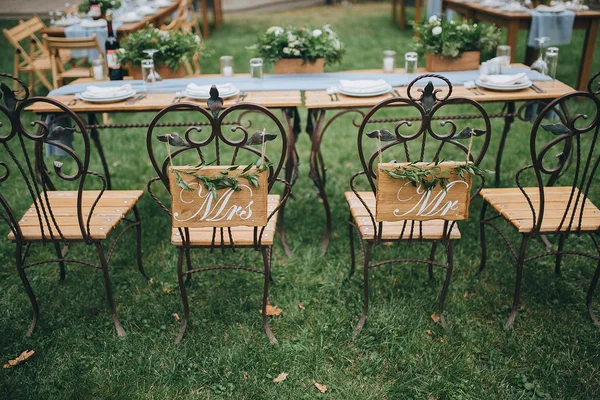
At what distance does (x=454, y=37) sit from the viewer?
329cm

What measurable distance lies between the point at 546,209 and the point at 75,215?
7.08 ft

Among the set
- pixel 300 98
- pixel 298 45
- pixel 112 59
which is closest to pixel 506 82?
pixel 300 98

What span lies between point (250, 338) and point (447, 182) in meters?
1.11

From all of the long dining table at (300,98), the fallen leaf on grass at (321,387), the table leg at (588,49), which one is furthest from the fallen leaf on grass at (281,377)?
the table leg at (588,49)

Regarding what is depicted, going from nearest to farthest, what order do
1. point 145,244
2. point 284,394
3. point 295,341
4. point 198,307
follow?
point 284,394 → point 295,341 → point 198,307 → point 145,244

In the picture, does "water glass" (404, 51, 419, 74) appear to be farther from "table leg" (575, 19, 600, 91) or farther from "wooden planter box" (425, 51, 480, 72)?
"table leg" (575, 19, 600, 91)

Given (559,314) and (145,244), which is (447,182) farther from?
(145,244)

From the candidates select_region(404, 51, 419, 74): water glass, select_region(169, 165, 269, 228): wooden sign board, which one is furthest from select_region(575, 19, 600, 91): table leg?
select_region(169, 165, 269, 228): wooden sign board

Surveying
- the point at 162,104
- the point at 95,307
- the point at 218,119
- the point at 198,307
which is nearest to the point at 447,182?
the point at 218,119

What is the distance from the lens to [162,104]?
281 centimetres

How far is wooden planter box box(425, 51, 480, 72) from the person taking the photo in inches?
133

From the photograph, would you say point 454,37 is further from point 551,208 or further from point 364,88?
point 551,208

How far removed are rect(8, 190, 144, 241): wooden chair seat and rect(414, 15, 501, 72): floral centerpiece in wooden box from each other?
200 centimetres

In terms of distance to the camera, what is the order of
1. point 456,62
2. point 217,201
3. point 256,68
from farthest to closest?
point 456,62
point 256,68
point 217,201
